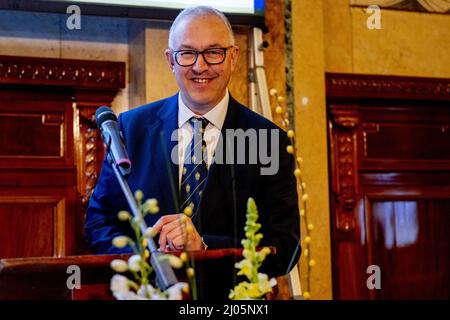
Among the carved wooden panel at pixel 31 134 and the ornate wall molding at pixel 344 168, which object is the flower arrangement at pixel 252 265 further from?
the ornate wall molding at pixel 344 168

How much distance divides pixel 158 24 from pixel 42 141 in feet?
2.63

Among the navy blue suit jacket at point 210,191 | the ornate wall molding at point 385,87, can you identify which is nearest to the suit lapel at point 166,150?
the navy blue suit jacket at point 210,191

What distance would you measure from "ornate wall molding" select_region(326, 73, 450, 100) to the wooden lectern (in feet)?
8.62

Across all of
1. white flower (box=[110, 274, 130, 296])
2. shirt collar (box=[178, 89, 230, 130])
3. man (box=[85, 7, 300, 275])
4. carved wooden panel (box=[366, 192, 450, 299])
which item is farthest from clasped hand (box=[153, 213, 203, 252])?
carved wooden panel (box=[366, 192, 450, 299])

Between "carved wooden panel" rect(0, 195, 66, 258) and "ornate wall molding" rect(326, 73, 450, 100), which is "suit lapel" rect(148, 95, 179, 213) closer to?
"carved wooden panel" rect(0, 195, 66, 258)

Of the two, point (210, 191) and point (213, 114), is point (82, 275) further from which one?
point (213, 114)

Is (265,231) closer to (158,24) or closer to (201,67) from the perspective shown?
(201,67)

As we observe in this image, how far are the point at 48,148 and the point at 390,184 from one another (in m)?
1.95

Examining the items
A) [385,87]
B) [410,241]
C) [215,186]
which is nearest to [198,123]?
[215,186]

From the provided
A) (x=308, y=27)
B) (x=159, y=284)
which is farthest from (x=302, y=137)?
(x=159, y=284)

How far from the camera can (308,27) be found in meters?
4.22

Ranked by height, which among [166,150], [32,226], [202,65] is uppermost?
[202,65]

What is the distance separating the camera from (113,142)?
1920mm

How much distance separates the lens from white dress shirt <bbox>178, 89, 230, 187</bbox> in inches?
105
